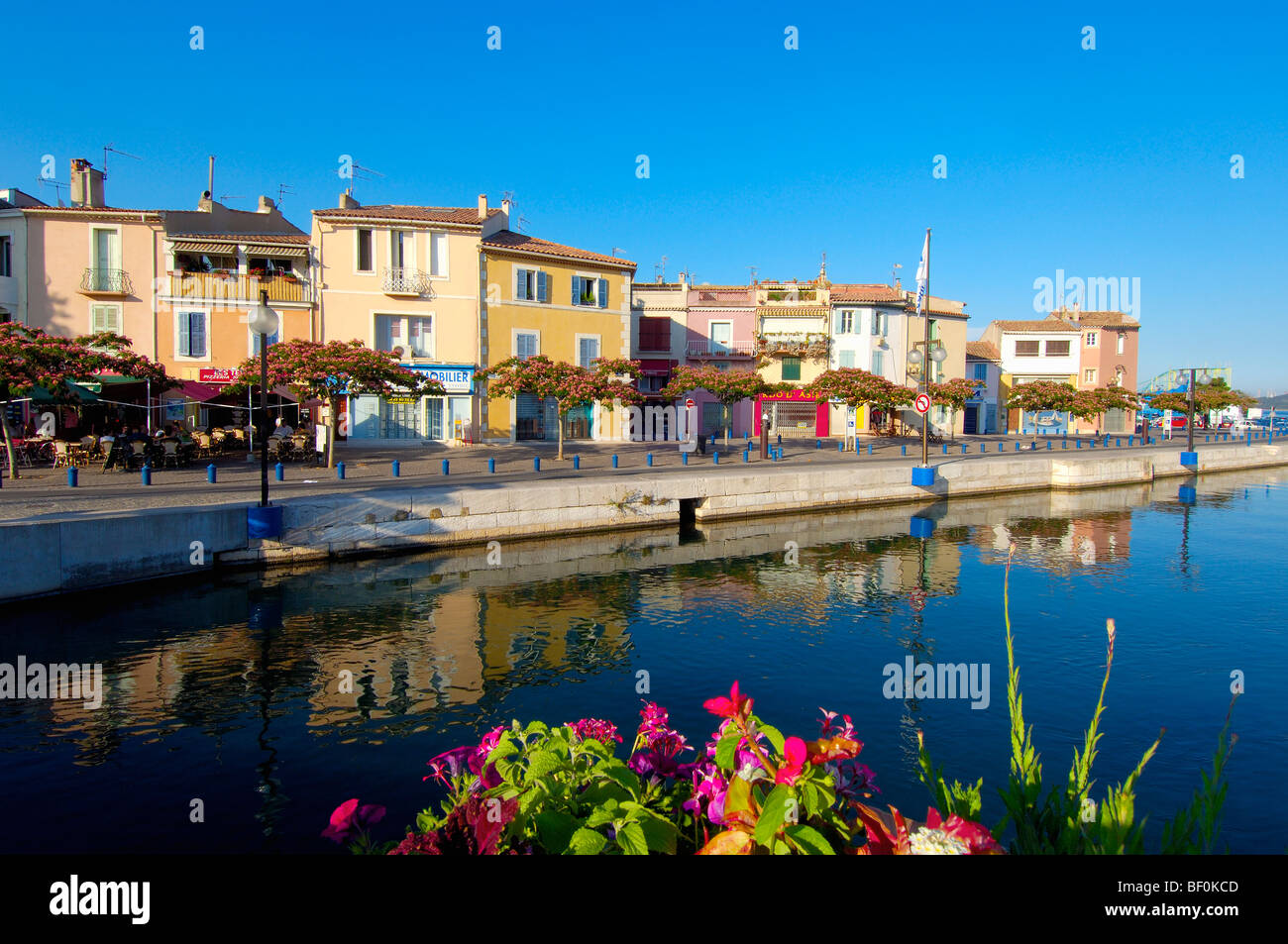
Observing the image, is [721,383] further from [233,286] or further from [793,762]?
[793,762]

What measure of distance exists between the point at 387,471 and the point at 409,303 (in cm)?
1340

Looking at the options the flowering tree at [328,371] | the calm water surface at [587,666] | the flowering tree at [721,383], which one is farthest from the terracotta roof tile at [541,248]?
the calm water surface at [587,666]

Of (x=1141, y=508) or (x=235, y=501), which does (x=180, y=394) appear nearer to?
(x=235, y=501)

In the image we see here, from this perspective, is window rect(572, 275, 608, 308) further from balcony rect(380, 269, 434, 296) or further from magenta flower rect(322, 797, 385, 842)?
magenta flower rect(322, 797, 385, 842)

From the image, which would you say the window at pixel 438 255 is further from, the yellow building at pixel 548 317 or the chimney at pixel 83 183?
the chimney at pixel 83 183

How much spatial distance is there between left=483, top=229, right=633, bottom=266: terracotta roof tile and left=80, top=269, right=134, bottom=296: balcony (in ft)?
49.4

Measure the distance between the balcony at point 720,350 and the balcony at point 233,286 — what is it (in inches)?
950

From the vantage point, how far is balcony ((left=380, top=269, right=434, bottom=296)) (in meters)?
36.4

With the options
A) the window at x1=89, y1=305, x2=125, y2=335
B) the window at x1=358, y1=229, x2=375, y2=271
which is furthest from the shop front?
the window at x1=89, y1=305, x2=125, y2=335

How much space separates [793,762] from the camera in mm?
3479

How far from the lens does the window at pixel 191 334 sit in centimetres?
3459

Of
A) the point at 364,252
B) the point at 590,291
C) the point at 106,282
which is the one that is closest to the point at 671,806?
the point at 364,252
